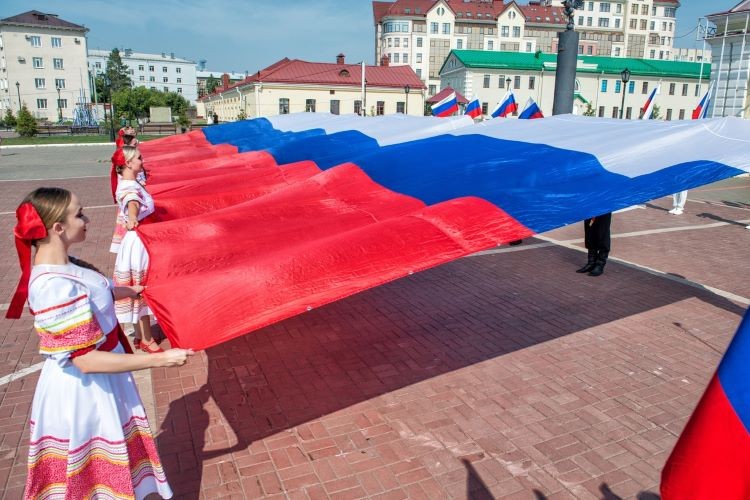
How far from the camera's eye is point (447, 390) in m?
4.76

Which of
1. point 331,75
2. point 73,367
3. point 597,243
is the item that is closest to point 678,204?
point 597,243

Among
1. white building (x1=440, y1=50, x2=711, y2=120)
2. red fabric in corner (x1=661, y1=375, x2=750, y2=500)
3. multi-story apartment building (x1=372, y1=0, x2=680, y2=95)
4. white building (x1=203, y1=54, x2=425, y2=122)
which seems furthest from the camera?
multi-story apartment building (x1=372, y1=0, x2=680, y2=95)

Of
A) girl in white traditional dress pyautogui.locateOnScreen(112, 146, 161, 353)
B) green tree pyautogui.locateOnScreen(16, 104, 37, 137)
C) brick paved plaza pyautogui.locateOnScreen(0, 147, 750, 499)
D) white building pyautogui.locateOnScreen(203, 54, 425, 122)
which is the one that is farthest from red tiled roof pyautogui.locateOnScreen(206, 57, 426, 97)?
girl in white traditional dress pyautogui.locateOnScreen(112, 146, 161, 353)

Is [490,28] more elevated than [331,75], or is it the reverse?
[490,28]

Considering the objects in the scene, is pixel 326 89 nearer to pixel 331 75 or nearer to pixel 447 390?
pixel 331 75

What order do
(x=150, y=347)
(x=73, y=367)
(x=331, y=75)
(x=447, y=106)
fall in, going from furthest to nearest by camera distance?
(x=331, y=75), (x=447, y=106), (x=150, y=347), (x=73, y=367)

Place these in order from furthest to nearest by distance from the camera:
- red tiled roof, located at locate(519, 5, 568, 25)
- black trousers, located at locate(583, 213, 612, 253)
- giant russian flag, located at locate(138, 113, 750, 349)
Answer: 1. red tiled roof, located at locate(519, 5, 568, 25)
2. black trousers, located at locate(583, 213, 612, 253)
3. giant russian flag, located at locate(138, 113, 750, 349)

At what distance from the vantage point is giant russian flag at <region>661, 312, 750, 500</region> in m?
1.79

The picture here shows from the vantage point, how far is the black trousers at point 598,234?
25.8ft

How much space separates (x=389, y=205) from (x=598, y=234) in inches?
179

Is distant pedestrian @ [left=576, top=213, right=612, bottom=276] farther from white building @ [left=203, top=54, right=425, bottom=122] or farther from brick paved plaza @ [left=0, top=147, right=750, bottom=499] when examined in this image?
white building @ [left=203, top=54, right=425, bottom=122]

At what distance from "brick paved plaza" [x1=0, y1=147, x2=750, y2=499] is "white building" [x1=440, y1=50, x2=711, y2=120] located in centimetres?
5708

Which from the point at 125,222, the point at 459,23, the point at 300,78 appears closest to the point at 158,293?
the point at 125,222

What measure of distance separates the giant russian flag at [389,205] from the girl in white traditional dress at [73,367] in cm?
38
